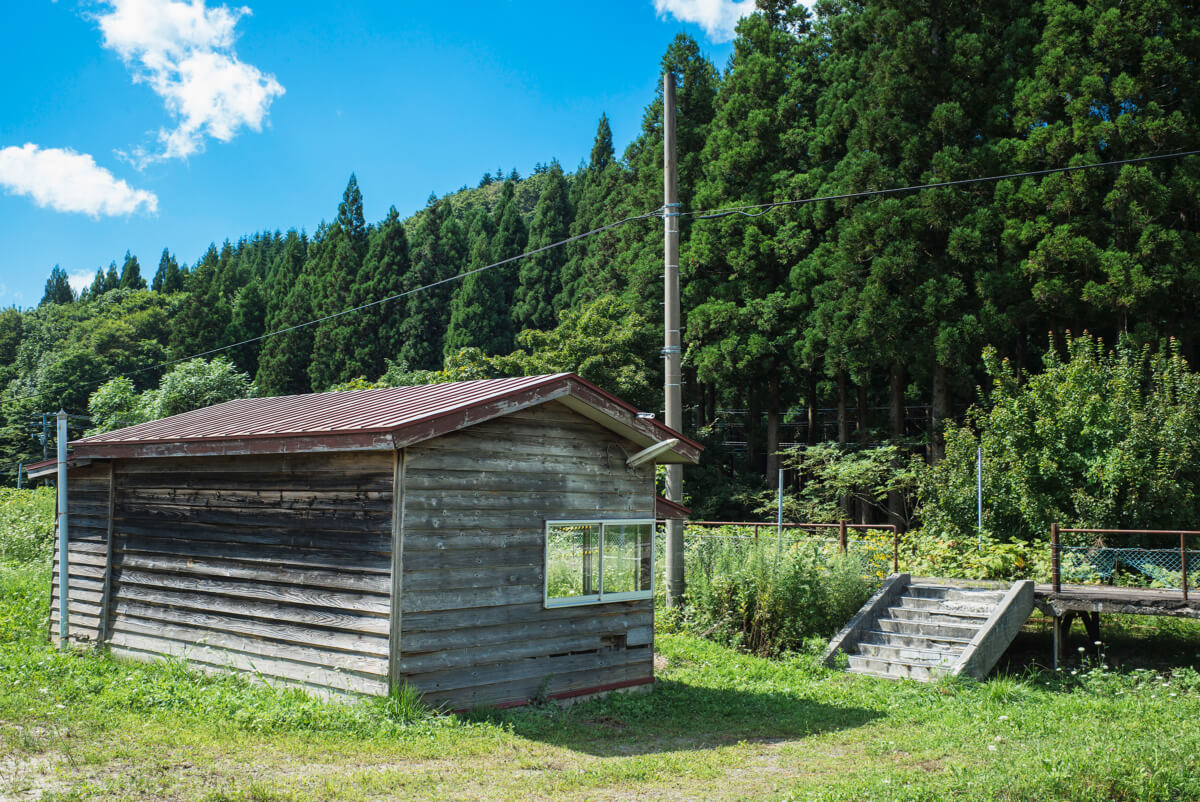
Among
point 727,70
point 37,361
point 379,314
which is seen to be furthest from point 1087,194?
point 37,361

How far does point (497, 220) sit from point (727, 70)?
2485 centimetres

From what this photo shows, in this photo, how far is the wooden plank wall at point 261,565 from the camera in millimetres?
8492

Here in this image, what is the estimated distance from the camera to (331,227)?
52.8 metres

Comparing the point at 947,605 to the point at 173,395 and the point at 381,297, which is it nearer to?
the point at 173,395

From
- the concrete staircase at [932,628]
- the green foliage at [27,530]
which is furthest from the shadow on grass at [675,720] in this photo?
the green foliage at [27,530]

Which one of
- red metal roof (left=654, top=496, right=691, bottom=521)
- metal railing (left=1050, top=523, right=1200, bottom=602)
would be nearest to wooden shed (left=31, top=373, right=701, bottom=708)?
red metal roof (left=654, top=496, right=691, bottom=521)

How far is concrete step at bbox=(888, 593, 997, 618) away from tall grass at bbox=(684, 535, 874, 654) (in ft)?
1.98

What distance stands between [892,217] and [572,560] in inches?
660

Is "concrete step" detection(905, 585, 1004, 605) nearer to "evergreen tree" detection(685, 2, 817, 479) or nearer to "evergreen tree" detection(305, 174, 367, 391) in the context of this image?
"evergreen tree" detection(685, 2, 817, 479)

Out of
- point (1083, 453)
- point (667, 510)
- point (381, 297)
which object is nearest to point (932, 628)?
point (667, 510)

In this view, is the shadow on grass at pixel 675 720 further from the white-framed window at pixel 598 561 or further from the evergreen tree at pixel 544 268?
the evergreen tree at pixel 544 268

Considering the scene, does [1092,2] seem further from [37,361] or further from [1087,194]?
[37,361]

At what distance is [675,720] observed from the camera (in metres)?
9.45

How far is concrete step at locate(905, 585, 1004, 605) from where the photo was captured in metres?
13.3
